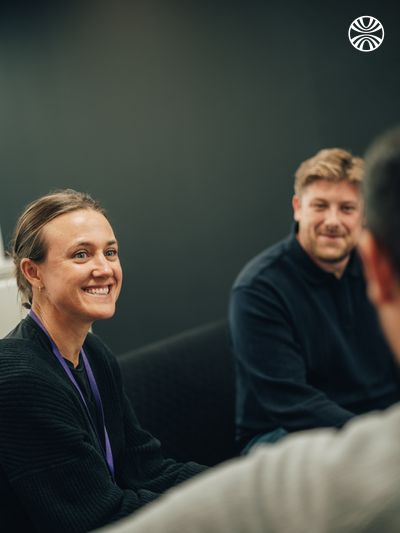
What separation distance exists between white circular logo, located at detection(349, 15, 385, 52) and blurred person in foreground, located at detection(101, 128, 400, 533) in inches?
75.8

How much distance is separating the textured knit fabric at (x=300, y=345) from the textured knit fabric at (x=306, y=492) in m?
1.70

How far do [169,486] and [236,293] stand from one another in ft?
2.34

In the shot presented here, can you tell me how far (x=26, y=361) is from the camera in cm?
161

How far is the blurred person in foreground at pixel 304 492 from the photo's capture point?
57 centimetres

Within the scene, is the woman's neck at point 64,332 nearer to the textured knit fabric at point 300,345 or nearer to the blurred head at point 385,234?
the textured knit fabric at point 300,345

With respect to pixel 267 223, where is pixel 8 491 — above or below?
below

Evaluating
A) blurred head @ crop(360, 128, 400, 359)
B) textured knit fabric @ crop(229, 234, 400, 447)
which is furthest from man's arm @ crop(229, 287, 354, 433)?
blurred head @ crop(360, 128, 400, 359)

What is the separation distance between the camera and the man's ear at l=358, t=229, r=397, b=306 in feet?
2.09

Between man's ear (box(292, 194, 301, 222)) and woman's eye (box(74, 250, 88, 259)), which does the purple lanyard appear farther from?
man's ear (box(292, 194, 301, 222))

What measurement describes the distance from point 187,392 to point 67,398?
868 mm

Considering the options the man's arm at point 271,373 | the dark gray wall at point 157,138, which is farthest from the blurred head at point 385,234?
the dark gray wall at point 157,138

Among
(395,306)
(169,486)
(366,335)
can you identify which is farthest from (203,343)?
(395,306)

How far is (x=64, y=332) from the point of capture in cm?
180

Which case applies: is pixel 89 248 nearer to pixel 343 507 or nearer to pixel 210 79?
pixel 343 507
